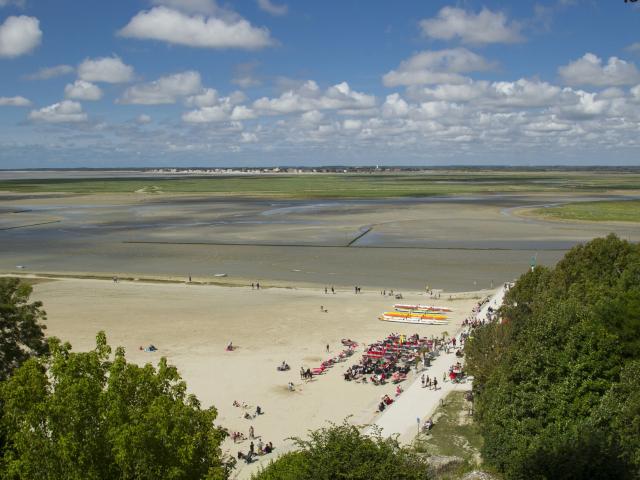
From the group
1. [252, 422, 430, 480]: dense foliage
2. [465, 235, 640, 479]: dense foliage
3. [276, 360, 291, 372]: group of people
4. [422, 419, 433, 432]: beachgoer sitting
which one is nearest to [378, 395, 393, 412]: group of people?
[422, 419, 433, 432]: beachgoer sitting

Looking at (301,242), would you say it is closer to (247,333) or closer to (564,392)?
(247,333)

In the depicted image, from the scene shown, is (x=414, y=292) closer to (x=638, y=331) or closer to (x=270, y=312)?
(x=270, y=312)

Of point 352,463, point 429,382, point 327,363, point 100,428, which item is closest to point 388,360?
point 327,363

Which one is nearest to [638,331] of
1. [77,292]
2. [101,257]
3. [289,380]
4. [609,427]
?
[609,427]

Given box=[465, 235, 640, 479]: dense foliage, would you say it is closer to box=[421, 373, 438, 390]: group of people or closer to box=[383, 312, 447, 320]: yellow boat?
box=[421, 373, 438, 390]: group of people

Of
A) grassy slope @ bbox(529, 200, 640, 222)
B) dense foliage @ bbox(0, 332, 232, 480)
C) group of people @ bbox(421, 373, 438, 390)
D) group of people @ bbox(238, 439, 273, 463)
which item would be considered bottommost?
group of people @ bbox(238, 439, 273, 463)

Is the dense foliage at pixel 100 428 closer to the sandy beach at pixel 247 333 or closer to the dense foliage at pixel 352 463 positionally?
the dense foliage at pixel 352 463
